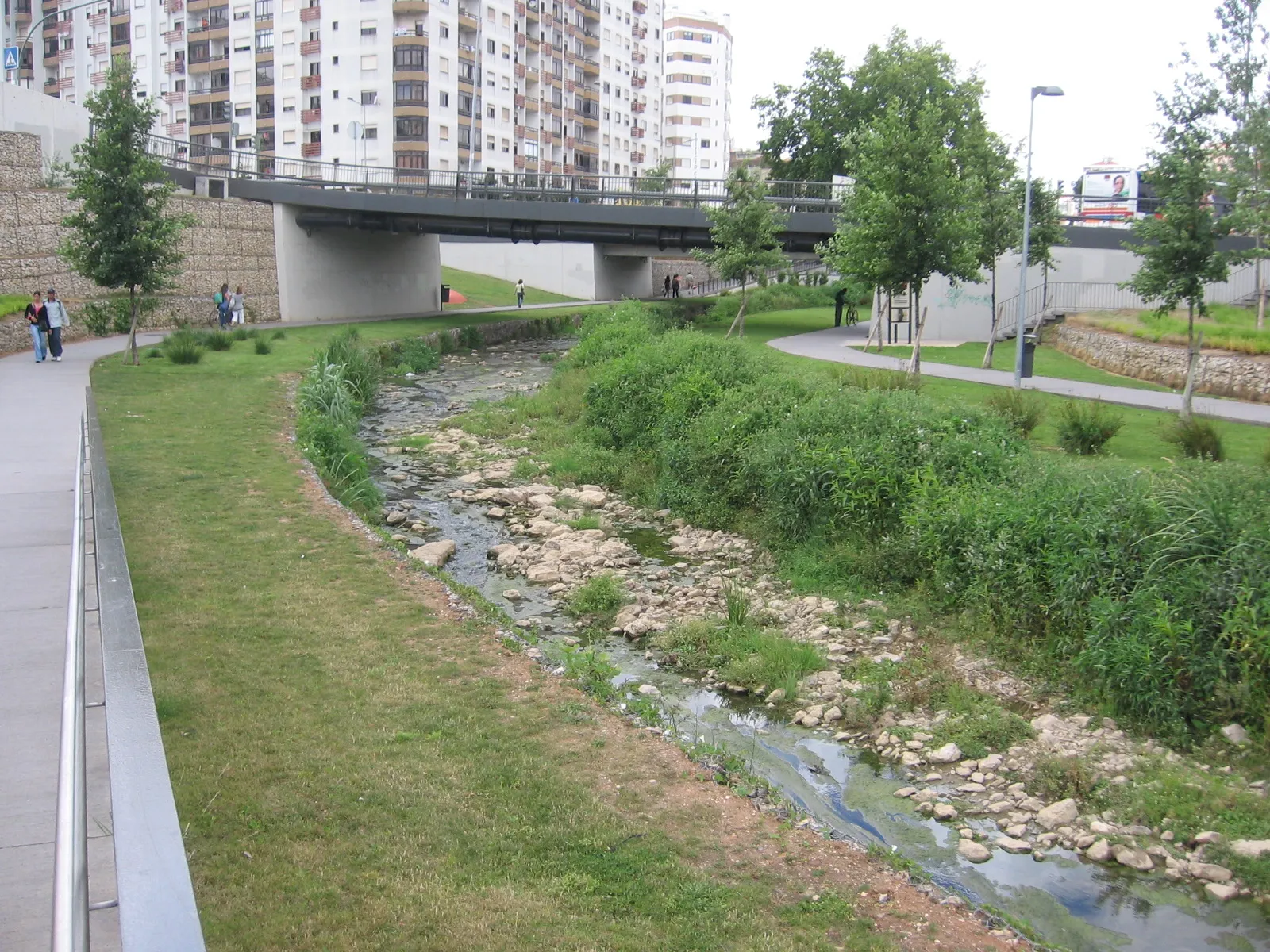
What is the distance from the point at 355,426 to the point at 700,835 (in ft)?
58.8

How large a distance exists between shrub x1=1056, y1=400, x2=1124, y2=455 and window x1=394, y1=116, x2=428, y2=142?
62.8 meters

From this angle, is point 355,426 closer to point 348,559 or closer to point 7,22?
point 348,559

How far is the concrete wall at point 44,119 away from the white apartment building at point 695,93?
87.0 m

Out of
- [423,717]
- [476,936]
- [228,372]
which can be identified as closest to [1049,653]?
[423,717]

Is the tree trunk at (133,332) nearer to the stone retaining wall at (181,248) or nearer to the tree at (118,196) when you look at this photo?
the tree at (118,196)

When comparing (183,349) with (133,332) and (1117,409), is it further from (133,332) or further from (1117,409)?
(1117,409)

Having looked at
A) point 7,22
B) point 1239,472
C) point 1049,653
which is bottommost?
point 1049,653

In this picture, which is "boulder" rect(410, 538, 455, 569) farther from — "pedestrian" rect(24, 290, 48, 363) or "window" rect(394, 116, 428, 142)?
"window" rect(394, 116, 428, 142)

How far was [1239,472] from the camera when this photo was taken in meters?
11.2

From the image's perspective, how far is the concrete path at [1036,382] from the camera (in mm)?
20672

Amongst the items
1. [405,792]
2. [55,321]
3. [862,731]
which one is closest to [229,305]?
[55,321]

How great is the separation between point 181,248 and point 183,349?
12959mm

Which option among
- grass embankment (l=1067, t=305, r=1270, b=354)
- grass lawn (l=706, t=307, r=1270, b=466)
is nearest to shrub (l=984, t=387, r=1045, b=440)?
grass lawn (l=706, t=307, r=1270, b=466)

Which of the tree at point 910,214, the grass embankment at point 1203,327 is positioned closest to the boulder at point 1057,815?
the tree at point 910,214
